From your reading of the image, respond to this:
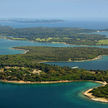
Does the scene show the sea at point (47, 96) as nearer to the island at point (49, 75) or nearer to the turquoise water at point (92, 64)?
the island at point (49, 75)

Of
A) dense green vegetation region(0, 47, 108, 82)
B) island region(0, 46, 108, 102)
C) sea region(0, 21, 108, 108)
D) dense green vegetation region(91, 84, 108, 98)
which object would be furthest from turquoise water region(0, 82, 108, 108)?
dense green vegetation region(0, 47, 108, 82)

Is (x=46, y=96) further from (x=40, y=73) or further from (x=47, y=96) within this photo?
(x=40, y=73)

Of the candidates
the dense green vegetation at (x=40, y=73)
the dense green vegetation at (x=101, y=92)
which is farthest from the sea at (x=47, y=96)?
the dense green vegetation at (x=40, y=73)

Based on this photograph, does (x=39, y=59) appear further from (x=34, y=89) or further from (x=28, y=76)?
(x=34, y=89)

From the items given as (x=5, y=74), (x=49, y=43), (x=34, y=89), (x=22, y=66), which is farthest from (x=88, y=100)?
(x=49, y=43)

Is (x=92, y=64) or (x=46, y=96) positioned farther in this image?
(x=92, y=64)

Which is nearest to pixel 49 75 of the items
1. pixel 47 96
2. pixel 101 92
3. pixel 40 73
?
pixel 40 73

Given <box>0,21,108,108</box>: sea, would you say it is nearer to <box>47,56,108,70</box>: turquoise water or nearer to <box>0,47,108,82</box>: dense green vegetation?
<box>0,47,108,82</box>: dense green vegetation

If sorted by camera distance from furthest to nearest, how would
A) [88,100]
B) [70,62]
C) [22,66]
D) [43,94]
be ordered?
[70,62] < [22,66] < [43,94] < [88,100]
